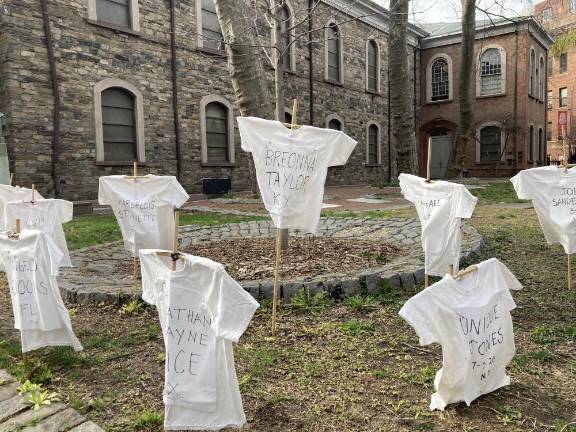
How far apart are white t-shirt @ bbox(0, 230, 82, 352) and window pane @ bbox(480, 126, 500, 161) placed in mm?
27808

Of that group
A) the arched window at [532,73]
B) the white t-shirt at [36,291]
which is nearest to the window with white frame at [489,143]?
the arched window at [532,73]

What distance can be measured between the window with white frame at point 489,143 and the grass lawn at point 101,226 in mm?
21466

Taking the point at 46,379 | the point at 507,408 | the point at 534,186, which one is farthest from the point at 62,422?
the point at 534,186

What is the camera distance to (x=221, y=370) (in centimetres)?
230

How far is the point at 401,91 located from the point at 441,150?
15037 millimetres

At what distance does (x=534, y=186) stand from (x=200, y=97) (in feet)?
41.9

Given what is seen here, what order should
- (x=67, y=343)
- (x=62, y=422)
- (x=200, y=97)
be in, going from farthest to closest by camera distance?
(x=200, y=97) < (x=67, y=343) < (x=62, y=422)

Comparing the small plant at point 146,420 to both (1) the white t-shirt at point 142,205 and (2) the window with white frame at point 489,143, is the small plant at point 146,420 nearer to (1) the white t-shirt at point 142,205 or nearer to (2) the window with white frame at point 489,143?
(1) the white t-shirt at point 142,205

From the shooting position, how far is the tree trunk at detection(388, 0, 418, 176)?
14.6 meters

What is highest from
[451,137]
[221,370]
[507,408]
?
[451,137]

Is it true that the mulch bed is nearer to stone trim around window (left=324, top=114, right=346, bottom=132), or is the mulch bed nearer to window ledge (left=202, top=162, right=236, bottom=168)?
window ledge (left=202, top=162, right=236, bottom=168)

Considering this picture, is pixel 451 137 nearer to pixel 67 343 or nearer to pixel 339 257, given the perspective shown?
pixel 339 257

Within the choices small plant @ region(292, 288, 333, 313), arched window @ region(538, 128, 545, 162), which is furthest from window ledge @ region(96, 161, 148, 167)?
arched window @ region(538, 128, 545, 162)

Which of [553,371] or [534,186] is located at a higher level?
[534,186]
